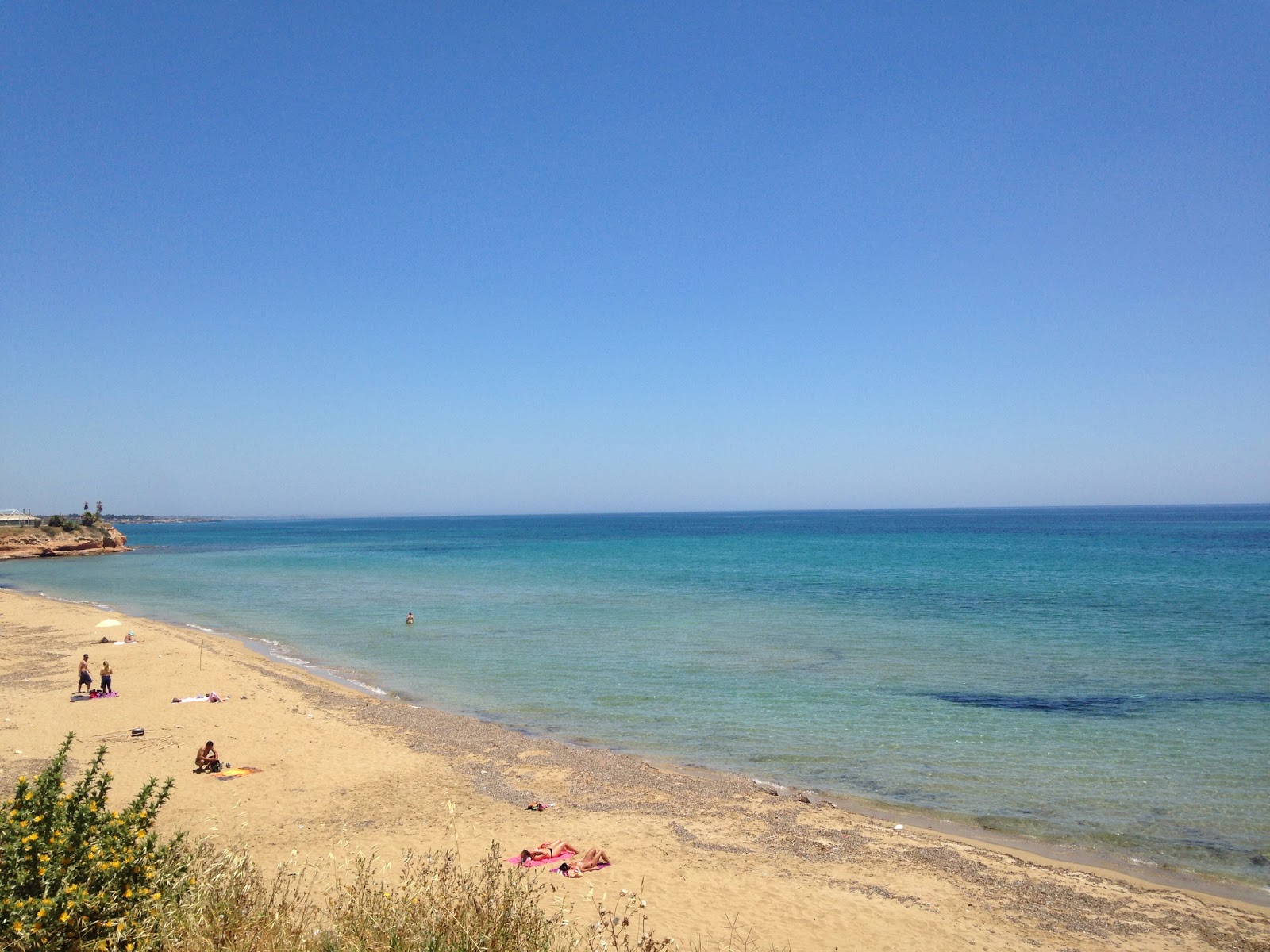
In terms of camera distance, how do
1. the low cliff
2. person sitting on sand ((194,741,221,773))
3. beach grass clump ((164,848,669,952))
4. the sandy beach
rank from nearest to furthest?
beach grass clump ((164,848,669,952))
the sandy beach
person sitting on sand ((194,741,221,773))
the low cliff

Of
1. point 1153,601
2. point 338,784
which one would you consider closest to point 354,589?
point 338,784

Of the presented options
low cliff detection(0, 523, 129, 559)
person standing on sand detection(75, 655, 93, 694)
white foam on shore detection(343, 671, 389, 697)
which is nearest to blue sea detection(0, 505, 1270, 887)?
white foam on shore detection(343, 671, 389, 697)

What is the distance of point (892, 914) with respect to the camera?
877 cm

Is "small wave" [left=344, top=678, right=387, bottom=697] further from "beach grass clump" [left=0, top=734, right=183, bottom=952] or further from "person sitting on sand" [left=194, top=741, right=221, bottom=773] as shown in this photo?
"beach grass clump" [left=0, top=734, right=183, bottom=952]

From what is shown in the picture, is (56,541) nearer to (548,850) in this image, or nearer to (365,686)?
(365,686)

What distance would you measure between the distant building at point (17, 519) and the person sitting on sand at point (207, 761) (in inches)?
3916

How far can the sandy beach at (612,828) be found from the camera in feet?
28.1

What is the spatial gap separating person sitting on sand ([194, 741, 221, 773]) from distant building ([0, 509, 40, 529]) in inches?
3916

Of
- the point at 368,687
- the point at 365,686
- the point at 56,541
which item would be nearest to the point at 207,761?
the point at 368,687

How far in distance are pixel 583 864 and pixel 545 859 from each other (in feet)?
1.68

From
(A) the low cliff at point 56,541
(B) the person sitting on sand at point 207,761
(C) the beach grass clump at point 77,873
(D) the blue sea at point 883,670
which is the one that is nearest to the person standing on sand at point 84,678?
(D) the blue sea at point 883,670

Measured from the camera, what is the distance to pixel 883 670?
71.8ft

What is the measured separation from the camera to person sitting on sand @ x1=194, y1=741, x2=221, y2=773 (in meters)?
13.3

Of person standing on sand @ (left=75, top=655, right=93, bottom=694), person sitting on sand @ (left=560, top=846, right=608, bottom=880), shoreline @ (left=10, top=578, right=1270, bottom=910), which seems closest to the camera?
person sitting on sand @ (left=560, top=846, right=608, bottom=880)
